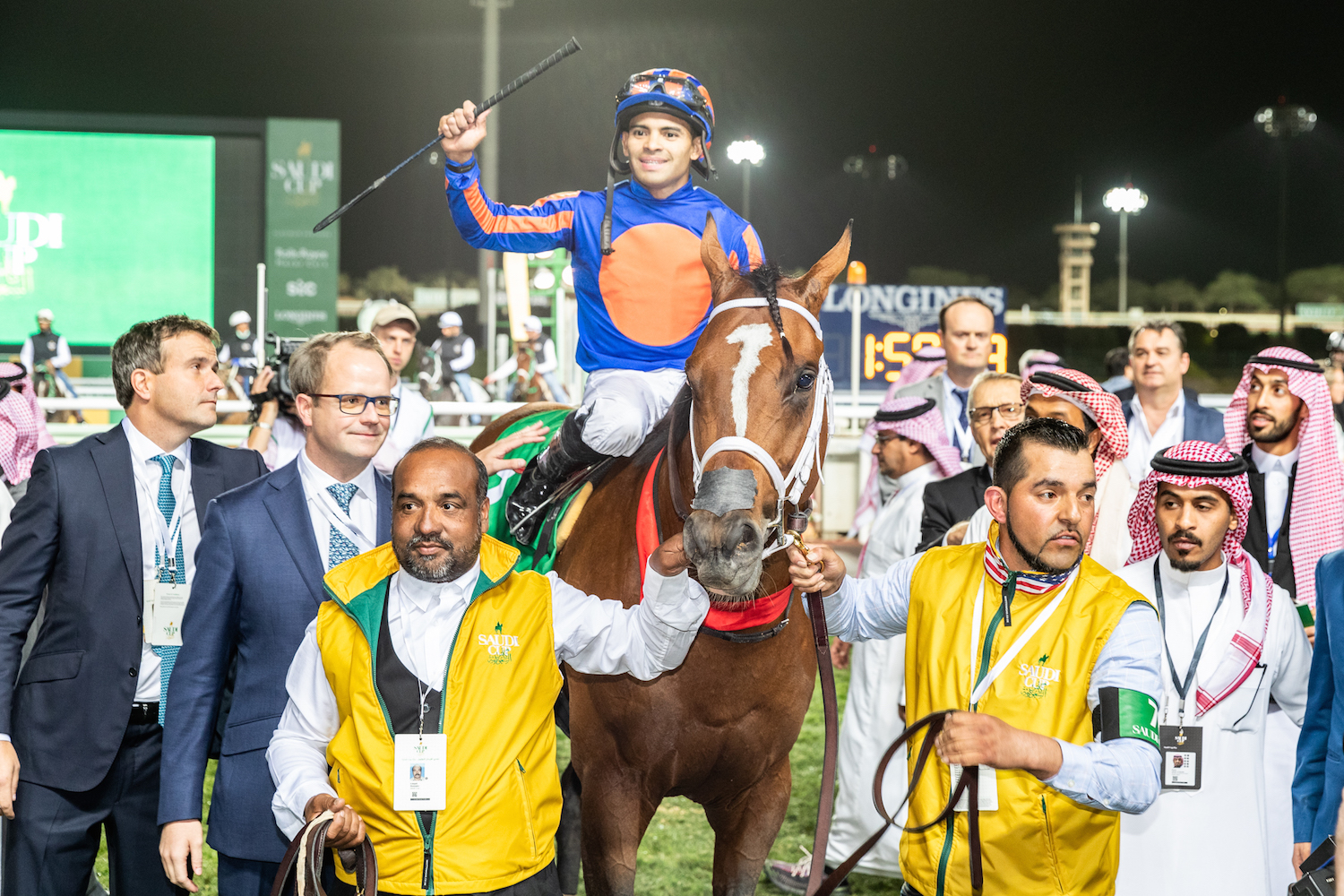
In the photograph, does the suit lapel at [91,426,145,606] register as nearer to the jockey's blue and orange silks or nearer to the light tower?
the jockey's blue and orange silks

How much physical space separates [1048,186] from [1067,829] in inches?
1191

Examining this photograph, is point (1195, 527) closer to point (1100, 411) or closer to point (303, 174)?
point (1100, 411)

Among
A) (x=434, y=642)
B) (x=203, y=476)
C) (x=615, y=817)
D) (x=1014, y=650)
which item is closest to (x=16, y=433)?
(x=203, y=476)

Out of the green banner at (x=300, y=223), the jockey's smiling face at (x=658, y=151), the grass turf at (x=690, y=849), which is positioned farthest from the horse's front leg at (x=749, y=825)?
the green banner at (x=300, y=223)

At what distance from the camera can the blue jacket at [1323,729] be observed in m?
2.39

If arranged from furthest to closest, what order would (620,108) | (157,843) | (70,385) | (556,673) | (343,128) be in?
(343,128)
(70,385)
(620,108)
(157,843)
(556,673)

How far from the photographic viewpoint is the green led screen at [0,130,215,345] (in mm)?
16609

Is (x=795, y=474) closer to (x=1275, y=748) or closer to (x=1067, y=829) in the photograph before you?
(x=1067, y=829)

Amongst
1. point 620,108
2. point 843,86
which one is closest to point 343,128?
point 843,86

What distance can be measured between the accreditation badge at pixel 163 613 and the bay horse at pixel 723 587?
37.6 inches

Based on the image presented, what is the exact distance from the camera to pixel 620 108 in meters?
3.42

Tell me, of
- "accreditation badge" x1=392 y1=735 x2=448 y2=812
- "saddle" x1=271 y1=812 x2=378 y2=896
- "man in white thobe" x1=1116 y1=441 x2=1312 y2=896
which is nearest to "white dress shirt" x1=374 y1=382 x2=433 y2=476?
"accreditation badge" x1=392 y1=735 x2=448 y2=812

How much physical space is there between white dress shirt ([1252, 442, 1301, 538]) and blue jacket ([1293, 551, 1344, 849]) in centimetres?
165

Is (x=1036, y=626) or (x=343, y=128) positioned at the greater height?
(x=343, y=128)
